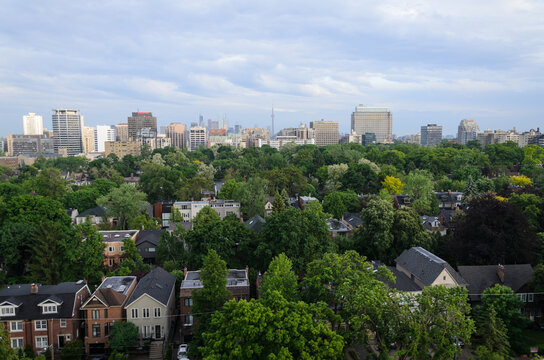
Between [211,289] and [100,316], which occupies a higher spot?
[211,289]

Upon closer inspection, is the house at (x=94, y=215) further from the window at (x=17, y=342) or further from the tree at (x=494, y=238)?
the tree at (x=494, y=238)

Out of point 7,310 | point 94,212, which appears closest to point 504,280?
point 7,310

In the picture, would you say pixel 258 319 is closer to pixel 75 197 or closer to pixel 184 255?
pixel 184 255

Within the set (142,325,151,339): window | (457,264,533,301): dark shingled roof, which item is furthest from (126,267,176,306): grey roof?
(457,264,533,301): dark shingled roof

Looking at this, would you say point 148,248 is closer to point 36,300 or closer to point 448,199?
point 36,300

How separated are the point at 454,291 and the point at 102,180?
209 ft

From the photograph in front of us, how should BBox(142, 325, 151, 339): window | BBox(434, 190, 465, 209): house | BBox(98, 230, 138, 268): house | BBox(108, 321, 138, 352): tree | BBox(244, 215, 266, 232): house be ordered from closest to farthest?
BBox(108, 321, 138, 352): tree < BBox(142, 325, 151, 339): window < BBox(98, 230, 138, 268): house < BBox(244, 215, 266, 232): house < BBox(434, 190, 465, 209): house

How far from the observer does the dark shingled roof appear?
30062mm

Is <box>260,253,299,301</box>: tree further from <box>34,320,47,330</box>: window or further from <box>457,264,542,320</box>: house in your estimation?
<box>34,320,47,330</box>: window

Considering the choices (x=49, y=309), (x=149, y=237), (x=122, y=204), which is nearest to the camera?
(x=49, y=309)

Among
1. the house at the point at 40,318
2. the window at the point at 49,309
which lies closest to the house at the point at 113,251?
the house at the point at 40,318

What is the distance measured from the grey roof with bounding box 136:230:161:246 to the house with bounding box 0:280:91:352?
16547mm

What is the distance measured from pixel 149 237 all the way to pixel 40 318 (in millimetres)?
18793

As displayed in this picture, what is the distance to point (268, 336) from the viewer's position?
58.7ft
